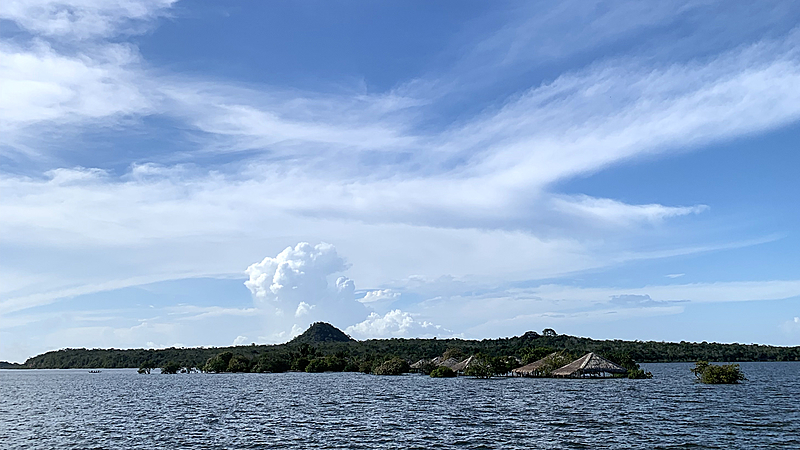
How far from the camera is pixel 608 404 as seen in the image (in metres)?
76.8

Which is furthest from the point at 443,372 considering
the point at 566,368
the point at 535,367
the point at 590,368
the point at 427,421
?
the point at 427,421

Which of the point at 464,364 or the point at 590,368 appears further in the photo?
the point at 464,364

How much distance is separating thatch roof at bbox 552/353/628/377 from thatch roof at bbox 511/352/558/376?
9.39 metres

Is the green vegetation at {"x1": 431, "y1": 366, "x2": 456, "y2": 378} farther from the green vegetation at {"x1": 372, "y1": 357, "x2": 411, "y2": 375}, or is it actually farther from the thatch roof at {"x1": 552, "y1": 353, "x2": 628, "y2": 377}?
the thatch roof at {"x1": 552, "y1": 353, "x2": 628, "y2": 377}

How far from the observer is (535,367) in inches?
5851

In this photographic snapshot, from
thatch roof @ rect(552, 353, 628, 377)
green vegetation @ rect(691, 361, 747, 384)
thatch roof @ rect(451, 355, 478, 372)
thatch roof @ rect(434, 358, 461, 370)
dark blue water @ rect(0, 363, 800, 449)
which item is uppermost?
thatch roof @ rect(434, 358, 461, 370)

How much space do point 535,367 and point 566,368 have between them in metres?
12.4

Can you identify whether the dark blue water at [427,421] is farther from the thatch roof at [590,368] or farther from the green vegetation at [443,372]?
the green vegetation at [443,372]

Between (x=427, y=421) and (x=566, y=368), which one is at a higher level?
(x=566, y=368)

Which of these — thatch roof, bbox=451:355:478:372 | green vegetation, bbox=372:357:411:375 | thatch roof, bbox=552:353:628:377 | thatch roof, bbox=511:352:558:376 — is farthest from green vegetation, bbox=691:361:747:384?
green vegetation, bbox=372:357:411:375

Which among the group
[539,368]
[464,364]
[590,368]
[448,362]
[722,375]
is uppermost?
[448,362]

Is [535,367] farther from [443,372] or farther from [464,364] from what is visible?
[443,372]

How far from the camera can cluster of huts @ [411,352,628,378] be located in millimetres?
133125

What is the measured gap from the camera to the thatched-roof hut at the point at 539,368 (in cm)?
14512
